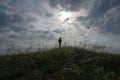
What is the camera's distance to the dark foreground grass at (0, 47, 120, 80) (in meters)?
7.84

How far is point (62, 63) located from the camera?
9.30 meters

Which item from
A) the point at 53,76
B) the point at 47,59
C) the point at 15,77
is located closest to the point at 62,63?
the point at 47,59

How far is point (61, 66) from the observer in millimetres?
8797

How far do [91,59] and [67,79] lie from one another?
97.6 inches

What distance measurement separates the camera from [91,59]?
9.68 meters

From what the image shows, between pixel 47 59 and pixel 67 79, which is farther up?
pixel 47 59

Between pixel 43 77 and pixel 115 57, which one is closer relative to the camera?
pixel 43 77

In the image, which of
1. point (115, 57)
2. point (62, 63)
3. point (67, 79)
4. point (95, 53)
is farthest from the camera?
point (95, 53)

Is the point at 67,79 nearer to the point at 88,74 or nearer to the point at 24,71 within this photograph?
the point at 88,74

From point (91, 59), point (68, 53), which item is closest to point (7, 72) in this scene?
point (68, 53)

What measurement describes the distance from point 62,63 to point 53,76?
4.53 ft

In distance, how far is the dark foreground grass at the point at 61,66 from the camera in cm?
784

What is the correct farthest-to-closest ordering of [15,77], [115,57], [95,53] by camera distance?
[95,53] → [115,57] → [15,77]

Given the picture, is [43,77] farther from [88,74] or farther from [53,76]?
[88,74]
